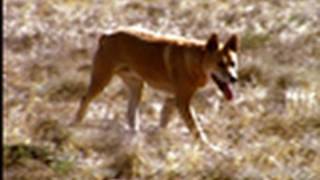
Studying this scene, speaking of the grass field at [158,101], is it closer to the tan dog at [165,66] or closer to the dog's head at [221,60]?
the tan dog at [165,66]

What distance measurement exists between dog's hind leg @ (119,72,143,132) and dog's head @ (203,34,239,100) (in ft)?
3.29

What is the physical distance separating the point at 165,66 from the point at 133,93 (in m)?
0.74

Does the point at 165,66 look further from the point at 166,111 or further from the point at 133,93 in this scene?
the point at 133,93

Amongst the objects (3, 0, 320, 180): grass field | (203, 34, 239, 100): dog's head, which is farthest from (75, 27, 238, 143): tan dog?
(3, 0, 320, 180): grass field

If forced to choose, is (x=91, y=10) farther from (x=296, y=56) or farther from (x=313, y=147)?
(x=313, y=147)

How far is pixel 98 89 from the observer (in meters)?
10.7

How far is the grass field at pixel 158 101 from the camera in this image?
8.23m

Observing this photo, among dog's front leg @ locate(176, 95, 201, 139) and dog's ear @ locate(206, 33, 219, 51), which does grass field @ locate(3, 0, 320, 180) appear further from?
dog's ear @ locate(206, 33, 219, 51)

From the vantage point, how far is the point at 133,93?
10875 mm

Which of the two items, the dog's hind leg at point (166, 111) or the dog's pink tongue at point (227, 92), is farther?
the dog's hind leg at point (166, 111)

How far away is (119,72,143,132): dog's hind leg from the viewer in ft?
34.6

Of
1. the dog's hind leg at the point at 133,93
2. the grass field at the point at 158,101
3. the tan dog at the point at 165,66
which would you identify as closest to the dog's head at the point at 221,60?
the tan dog at the point at 165,66

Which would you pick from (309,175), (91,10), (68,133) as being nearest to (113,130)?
(68,133)

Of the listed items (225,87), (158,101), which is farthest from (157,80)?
(158,101)
